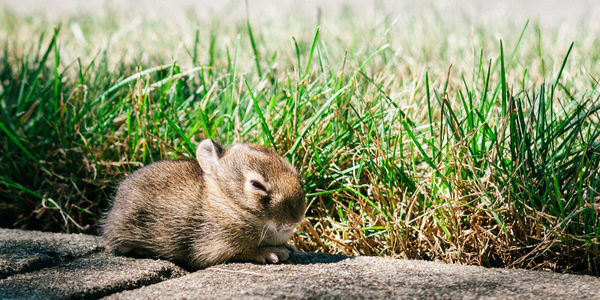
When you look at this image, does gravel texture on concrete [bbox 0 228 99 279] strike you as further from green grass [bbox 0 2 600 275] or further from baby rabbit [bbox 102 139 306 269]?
green grass [bbox 0 2 600 275]

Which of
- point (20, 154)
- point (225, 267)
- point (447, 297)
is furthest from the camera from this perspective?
point (20, 154)

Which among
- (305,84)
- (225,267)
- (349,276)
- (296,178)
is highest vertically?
(305,84)

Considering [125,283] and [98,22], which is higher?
[98,22]

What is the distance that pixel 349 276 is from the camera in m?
2.20

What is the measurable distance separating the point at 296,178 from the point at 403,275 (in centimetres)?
65

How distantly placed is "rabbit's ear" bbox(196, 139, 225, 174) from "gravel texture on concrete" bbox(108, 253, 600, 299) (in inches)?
20.2

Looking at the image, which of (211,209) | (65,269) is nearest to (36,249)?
(65,269)

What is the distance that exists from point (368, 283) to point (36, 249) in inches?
58.5

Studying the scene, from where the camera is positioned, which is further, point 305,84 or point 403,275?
point 305,84

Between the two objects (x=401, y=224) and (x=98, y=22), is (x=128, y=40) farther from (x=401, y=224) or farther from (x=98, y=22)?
(x=401, y=224)

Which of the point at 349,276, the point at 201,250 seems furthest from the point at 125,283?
the point at 349,276

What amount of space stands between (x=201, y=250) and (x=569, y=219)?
1.48 m

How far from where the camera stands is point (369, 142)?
3.01 m

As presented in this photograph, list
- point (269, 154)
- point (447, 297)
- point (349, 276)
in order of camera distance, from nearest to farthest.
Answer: point (447, 297)
point (349, 276)
point (269, 154)
